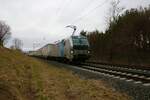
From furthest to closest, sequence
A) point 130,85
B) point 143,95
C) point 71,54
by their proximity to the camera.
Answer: point 71,54
point 130,85
point 143,95

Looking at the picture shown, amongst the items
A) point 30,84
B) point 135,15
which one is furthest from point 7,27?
point 30,84

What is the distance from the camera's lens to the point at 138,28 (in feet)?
121

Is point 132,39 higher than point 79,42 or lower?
higher

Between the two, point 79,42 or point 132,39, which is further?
point 132,39

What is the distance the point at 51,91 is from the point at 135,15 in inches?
1257

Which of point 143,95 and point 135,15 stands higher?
point 135,15

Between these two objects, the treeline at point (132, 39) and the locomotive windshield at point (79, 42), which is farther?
the treeline at point (132, 39)

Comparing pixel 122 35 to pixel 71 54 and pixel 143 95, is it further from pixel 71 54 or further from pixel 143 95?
pixel 143 95

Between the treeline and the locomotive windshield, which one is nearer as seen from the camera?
the locomotive windshield

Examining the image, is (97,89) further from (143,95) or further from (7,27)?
(7,27)

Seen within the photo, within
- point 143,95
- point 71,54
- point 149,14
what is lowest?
point 143,95

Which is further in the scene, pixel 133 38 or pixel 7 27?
pixel 7 27

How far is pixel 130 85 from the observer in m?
11.8

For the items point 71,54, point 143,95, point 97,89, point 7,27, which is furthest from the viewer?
point 7,27
